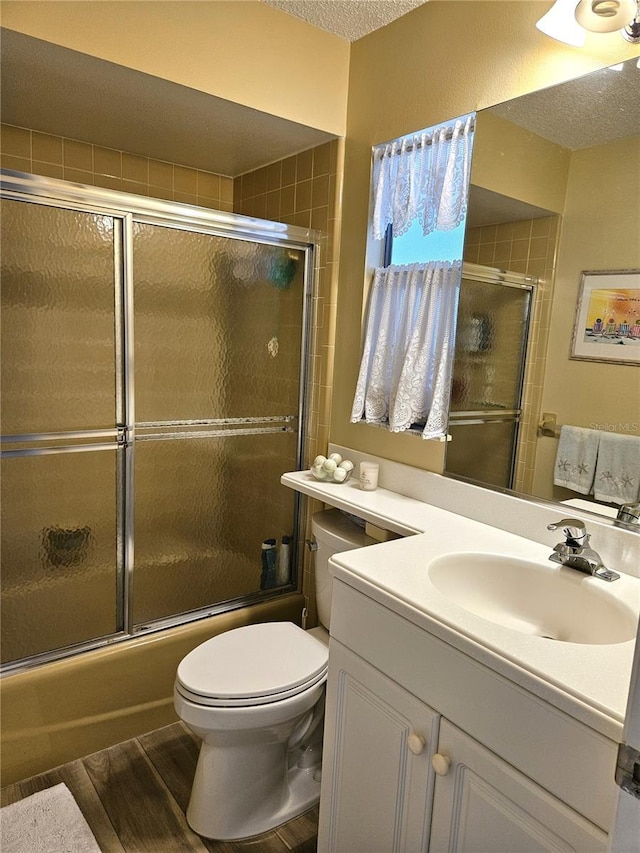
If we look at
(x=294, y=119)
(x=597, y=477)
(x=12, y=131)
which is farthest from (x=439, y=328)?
(x=12, y=131)

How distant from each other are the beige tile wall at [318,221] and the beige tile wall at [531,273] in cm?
74

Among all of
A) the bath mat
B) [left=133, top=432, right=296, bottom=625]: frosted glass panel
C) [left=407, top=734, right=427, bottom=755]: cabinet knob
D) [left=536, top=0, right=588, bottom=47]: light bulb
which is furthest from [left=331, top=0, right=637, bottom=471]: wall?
the bath mat

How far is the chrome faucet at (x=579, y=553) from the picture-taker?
1285 millimetres

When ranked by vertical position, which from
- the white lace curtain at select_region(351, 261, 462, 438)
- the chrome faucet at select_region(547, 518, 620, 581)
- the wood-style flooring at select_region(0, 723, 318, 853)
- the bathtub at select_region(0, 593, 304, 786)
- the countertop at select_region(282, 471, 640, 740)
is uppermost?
the white lace curtain at select_region(351, 261, 462, 438)

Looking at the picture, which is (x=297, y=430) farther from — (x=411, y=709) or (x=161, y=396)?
(x=411, y=709)

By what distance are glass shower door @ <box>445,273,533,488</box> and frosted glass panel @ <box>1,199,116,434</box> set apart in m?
1.11

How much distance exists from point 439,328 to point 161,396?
0.97 metres

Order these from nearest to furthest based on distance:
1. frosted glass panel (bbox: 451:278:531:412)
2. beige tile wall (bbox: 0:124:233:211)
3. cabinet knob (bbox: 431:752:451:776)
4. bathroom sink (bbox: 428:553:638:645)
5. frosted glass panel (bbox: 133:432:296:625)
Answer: cabinet knob (bbox: 431:752:451:776), bathroom sink (bbox: 428:553:638:645), frosted glass panel (bbox: 451:278:531:412), frosted glass panel (bbox: 133:432:296:625), beige tile wall (bbox: 0:124:233:211)

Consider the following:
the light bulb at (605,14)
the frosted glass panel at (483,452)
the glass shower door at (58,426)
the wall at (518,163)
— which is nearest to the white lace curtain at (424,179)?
the wall at (518,163)

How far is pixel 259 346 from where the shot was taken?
224 cm

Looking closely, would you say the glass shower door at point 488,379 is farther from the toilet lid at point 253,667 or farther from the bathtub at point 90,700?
the bathtub at point 90,700

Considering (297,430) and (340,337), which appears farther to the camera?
(297,430)

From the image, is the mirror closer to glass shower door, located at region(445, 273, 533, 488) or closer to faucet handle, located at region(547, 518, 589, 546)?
glass shower door, located at region(445, 273, 533, 488)

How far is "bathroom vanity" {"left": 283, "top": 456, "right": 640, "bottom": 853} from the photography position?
2.88 ft
